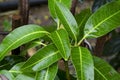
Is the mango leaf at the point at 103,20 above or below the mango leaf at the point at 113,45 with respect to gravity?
above

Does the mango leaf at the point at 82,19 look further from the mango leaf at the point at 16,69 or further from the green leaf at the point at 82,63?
the mango leaf at the point at 16,69

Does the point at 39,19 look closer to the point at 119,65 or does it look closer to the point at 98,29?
the point at 119,65

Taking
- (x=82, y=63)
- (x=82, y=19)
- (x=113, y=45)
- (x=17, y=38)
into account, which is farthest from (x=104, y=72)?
(x=113, y=45)

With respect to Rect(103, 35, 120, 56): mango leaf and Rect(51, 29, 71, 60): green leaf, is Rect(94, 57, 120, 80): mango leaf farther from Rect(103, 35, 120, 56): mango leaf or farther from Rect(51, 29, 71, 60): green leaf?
Rect(103, 35, 120, 56): mango leaf

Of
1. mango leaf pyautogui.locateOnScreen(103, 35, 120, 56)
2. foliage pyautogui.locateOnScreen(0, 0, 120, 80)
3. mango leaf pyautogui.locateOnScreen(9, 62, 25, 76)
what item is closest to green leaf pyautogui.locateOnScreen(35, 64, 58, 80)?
foliage pyautogui.locateOnScreen(0, 0, 120, 80)

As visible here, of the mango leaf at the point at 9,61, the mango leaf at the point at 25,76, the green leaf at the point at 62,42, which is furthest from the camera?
the mango leaf at the point at 9,61

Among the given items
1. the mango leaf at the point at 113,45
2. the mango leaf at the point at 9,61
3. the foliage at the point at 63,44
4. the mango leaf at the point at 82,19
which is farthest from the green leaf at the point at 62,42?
the mango leaf at the point at 113,45
